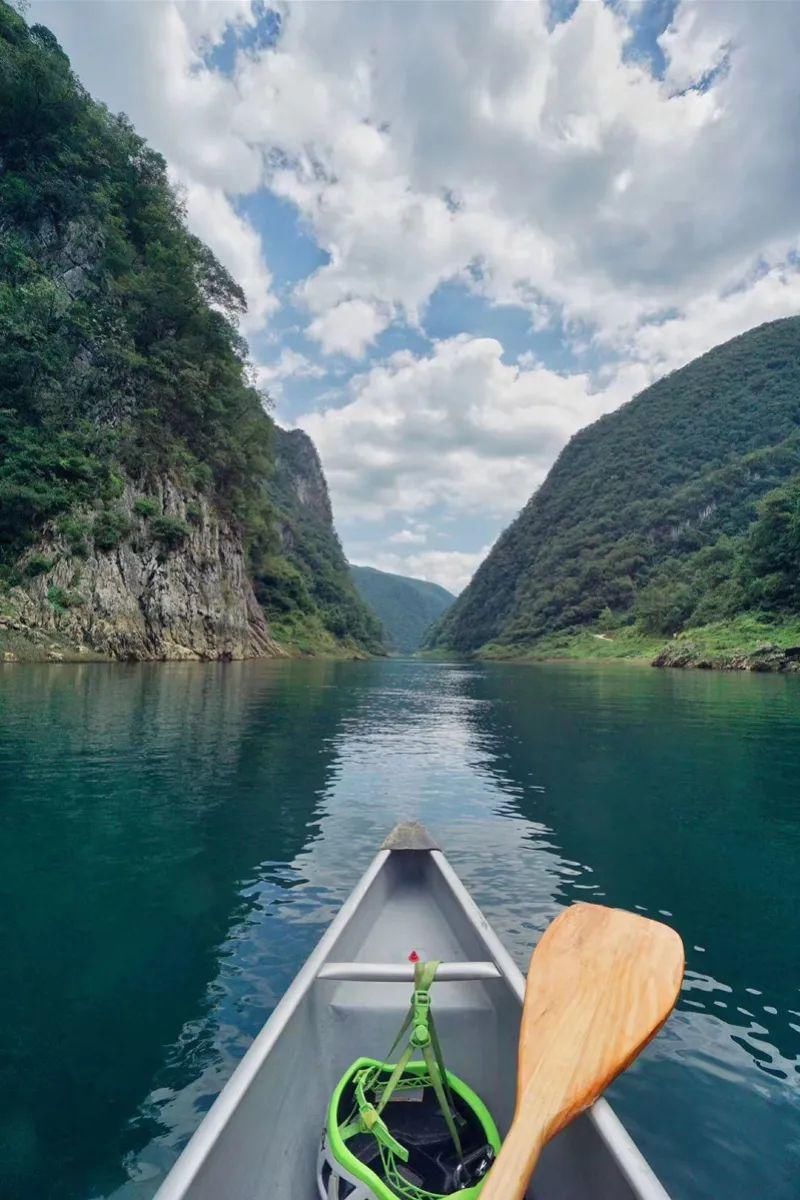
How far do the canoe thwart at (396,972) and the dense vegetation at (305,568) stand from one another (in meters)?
63.0

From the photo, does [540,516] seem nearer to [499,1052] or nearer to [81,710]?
[81,710]

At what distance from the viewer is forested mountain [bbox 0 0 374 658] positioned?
35.9 m

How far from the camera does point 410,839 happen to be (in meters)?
6.60

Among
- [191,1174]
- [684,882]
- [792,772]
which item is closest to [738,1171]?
[191,1174]

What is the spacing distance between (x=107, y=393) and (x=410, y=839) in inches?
1779

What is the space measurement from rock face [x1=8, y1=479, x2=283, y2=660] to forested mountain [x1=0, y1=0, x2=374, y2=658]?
0.12 meters

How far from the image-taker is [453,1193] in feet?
8.50

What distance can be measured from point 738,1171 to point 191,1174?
3089mm

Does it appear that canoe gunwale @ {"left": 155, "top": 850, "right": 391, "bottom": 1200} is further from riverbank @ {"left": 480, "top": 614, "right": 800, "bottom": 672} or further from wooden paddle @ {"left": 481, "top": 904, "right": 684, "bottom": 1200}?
riverbank @ {"left": 480, "top": 614, "right": 800, "bottom": 672}

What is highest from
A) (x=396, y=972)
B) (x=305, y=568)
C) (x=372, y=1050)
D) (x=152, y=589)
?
(x=305, y=568)

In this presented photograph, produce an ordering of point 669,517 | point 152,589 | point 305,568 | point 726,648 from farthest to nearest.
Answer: point 305,568 → point 669,517 → point 726,648 → point 152,589

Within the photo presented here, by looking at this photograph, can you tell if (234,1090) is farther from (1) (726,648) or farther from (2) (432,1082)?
(1) (726,648)

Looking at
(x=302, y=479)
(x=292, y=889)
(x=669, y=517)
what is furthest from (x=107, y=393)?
(x=302, y=479)

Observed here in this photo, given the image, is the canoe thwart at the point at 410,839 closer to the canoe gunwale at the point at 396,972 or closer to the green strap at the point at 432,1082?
the canoe gunwale at the point at 396,972
